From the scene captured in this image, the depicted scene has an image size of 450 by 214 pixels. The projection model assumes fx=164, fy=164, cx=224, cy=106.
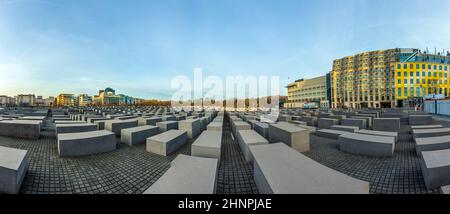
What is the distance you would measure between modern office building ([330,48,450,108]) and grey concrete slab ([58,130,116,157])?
2793 inches

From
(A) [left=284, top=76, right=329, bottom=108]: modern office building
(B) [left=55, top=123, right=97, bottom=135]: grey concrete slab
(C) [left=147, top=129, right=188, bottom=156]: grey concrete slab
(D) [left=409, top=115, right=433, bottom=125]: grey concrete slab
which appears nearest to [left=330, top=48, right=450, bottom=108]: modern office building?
(A) [left=284, top=76, right=329, bottom=108]: modern office building

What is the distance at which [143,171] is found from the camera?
5.07 m

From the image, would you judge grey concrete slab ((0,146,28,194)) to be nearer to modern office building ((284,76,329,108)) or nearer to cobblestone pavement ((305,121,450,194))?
cobblestone pavement ((305,121,450,194))

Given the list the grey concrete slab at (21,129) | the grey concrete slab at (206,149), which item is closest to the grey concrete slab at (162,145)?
the grey concrete slab at (206,149)

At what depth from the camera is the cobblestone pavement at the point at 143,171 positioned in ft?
13.0

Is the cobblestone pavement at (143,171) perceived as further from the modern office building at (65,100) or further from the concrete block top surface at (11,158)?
the modern office building at (65,100)

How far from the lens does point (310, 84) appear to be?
8856cm

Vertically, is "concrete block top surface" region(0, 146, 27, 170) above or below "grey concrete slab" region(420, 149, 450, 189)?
above

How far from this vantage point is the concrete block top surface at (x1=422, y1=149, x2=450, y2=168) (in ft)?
12.6

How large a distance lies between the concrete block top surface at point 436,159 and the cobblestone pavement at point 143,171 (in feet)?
1.81
